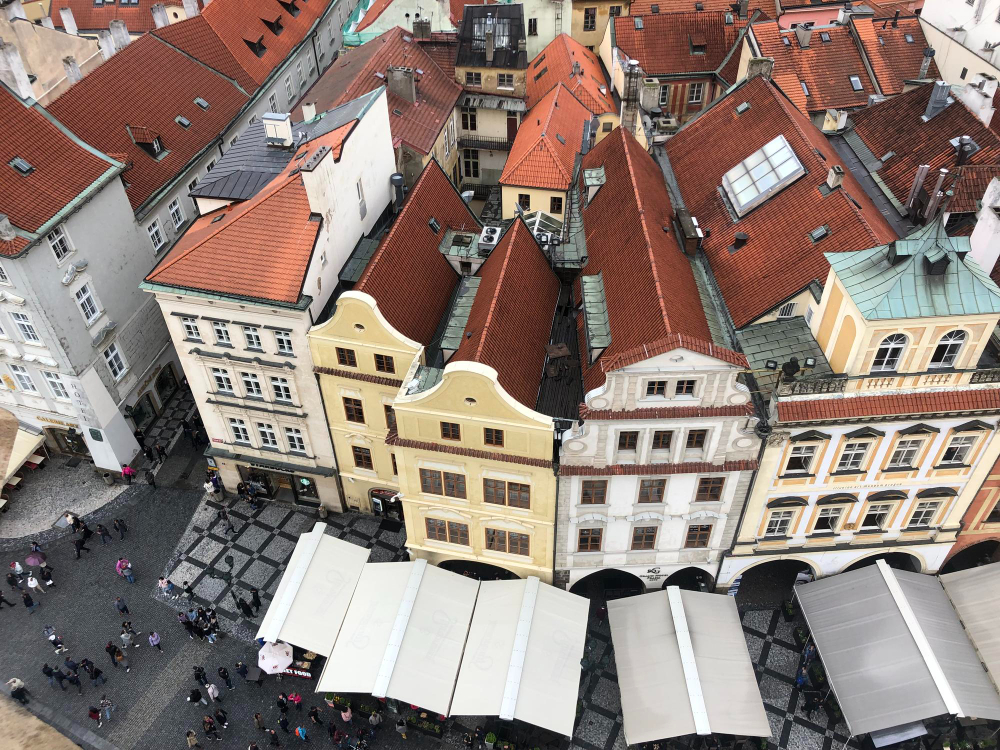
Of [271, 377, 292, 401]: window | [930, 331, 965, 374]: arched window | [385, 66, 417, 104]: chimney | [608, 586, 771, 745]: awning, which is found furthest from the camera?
[385, 66, 417, 104]: chimney

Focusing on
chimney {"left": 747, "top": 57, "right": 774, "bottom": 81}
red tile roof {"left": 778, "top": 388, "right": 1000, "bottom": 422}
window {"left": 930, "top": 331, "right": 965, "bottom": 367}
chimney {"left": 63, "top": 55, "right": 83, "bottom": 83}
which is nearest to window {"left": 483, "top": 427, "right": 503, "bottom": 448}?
red tile roof {"left": 778, "top": 388, "right": 1000, "bottom": 422}

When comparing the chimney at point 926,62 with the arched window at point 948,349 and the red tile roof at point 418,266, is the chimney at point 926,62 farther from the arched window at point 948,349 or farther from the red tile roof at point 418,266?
the red tile roof at point 418,266

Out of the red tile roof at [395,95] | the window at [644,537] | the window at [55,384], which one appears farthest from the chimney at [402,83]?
the window at [644,537]

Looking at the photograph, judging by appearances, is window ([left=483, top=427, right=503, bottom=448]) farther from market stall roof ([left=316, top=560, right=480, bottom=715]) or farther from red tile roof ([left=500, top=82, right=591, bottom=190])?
red tile roof ([left=500, top=82, right=591, bottom=190])

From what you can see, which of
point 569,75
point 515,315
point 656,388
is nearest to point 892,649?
point 656,388

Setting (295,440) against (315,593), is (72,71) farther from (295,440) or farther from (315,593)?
(315,593)

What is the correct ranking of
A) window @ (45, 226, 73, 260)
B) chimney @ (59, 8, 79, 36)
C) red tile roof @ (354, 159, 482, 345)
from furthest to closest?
chimney @ (59, 8, 79, 36) → window @ (45, 226, 73, 260) → red tile roof @ (354, 159, 482, 345)
